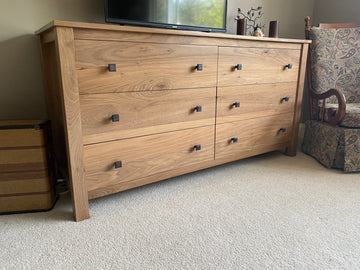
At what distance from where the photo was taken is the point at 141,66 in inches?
53.8

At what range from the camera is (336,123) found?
77.5 inches

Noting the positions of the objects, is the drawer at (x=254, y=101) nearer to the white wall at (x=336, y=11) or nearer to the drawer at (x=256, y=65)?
the drawer at (x=256, y=65)

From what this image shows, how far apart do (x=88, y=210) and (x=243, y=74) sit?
1.24m

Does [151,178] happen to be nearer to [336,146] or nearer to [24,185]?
[24,185]

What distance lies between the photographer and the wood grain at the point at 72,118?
1152mm

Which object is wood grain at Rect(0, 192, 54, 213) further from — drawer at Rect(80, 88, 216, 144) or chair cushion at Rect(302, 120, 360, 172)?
chair cushion at Rect(302, 120, 360, 172)

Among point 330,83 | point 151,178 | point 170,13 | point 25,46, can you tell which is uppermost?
point 170,13

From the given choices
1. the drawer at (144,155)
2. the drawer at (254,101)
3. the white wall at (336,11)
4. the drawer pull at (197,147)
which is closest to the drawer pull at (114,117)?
the drawer at (144,155)

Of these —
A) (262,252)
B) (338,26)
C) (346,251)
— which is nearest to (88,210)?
(262,252)

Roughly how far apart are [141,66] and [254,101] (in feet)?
2.91

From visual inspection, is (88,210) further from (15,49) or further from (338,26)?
(338,26)

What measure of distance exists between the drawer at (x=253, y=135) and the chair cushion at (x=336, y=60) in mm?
429

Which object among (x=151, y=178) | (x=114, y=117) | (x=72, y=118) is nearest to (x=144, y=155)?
(x=151, y=178)

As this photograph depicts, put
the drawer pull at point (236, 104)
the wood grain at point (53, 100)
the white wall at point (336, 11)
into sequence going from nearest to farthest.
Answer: the wood grain at point (53, 100) < the drawer pull at point (236, 104) < the white wall at point (336, 11)
